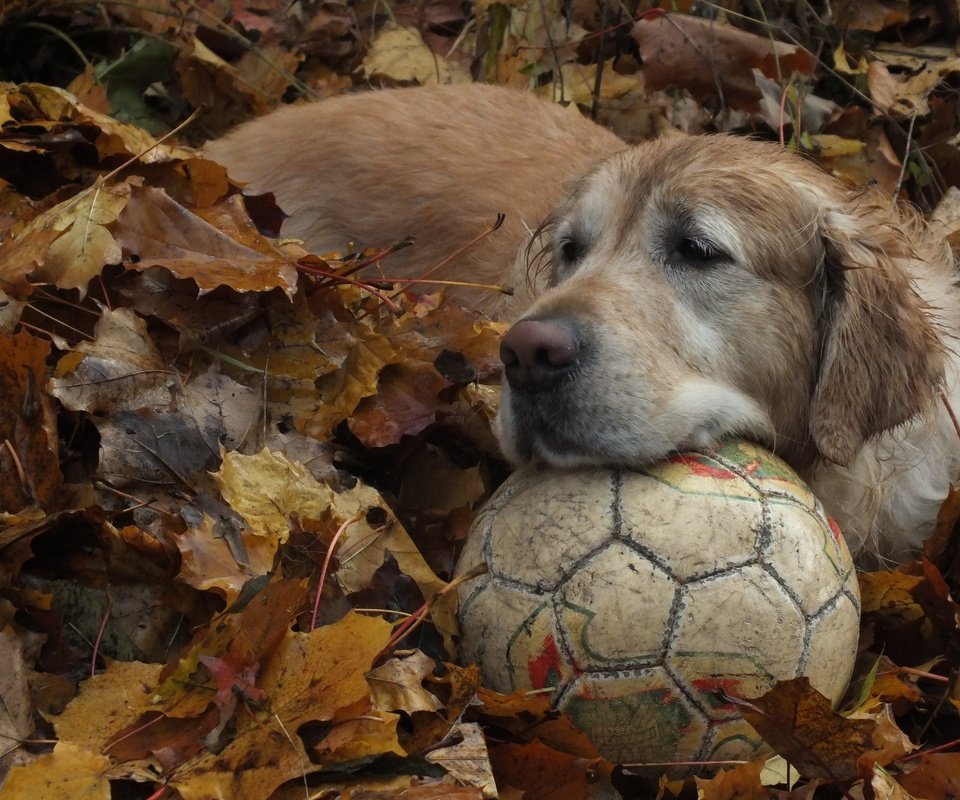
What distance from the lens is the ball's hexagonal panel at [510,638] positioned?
255cm

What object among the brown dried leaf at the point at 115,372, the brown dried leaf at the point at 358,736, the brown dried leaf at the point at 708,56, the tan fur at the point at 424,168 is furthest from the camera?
the brown dried leaf at the point at 708,56

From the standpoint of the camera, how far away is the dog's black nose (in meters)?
2.89

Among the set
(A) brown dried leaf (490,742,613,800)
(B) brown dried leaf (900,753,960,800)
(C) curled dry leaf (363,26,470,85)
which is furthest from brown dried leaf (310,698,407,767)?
(C) curled dry leaf (363,26,470,85)

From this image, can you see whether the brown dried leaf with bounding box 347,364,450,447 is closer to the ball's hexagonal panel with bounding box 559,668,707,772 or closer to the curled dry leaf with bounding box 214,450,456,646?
the curled dry leaf with bounding box 214,450,456,646

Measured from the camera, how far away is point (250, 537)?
275 centimetres

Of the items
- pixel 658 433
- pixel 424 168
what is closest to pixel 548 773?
pixel 658 433

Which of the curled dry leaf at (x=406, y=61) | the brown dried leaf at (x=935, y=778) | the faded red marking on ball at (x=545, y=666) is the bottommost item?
the curled dry leaf at (x=406, y=61)

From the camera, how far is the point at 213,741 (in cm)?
231

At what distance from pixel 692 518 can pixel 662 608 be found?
23 cm

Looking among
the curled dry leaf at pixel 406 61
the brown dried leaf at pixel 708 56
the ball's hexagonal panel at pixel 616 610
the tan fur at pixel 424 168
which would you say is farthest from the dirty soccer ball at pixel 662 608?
the curled dry leaf at pixel 406 61

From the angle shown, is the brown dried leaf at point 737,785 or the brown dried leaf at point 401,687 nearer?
the brown dried leaf at point 737,785

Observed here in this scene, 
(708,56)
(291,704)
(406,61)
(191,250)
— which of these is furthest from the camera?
(406,61)

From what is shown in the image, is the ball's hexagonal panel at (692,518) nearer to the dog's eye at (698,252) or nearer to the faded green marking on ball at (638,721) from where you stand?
the faded green marking on ball at (638,721)

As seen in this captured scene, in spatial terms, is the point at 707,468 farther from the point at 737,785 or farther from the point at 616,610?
the point at 737,785
